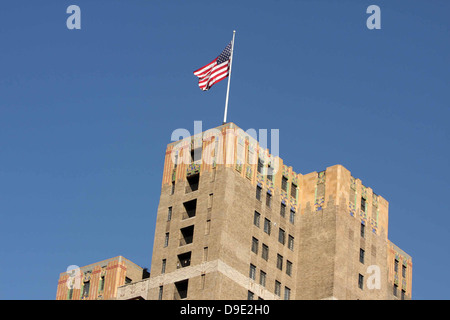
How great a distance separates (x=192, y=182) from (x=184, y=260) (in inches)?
427

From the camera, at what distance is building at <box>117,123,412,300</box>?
118 metres

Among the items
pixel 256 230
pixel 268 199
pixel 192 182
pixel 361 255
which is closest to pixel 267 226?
pixel 256 230

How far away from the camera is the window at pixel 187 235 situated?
4786 inches

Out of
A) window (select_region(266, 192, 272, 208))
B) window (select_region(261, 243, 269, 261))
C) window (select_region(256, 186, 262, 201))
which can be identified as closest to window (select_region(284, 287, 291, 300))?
window (select_region(261, 243, 269, 261))

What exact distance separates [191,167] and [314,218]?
690 inches

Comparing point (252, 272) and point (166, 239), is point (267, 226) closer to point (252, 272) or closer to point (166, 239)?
point (252, 272)

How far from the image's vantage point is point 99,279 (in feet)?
452

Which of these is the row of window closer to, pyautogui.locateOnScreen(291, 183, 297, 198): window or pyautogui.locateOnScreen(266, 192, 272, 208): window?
pyautogui.locateOnScreen(266, 192, 272, 208): window
